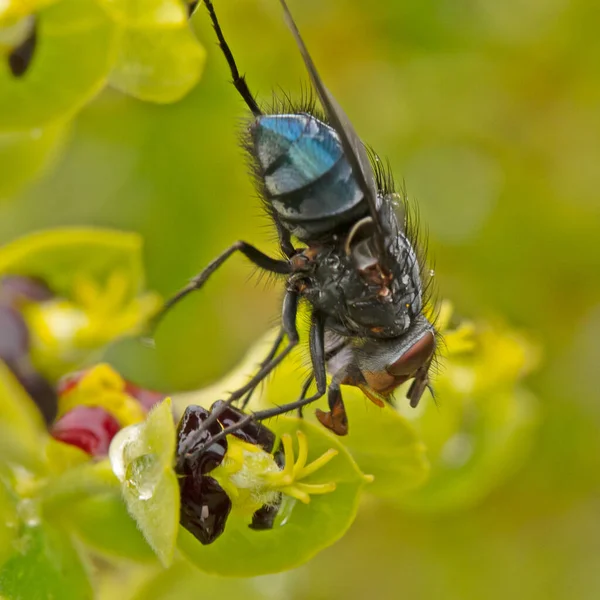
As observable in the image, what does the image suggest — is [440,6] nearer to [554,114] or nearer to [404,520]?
[554,114]

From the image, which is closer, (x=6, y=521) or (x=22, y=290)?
(x=6, y=521)

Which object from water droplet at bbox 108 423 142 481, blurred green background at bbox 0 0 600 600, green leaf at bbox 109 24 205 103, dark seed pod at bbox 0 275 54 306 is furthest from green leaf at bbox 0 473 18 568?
blurred green background at bbox 0 0 600 600

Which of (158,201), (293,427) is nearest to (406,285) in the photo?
(293,427)

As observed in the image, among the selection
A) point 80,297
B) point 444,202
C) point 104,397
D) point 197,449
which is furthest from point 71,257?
point 444,202

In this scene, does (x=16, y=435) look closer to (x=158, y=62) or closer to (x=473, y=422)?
(x=158, y=62)

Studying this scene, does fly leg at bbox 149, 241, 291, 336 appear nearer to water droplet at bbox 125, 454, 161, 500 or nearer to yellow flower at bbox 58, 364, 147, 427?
yellow flower at bbox 58, 364, 147, 427

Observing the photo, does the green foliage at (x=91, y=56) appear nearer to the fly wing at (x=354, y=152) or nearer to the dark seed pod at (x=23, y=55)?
the dark seed pod at (x=23, y=55)
